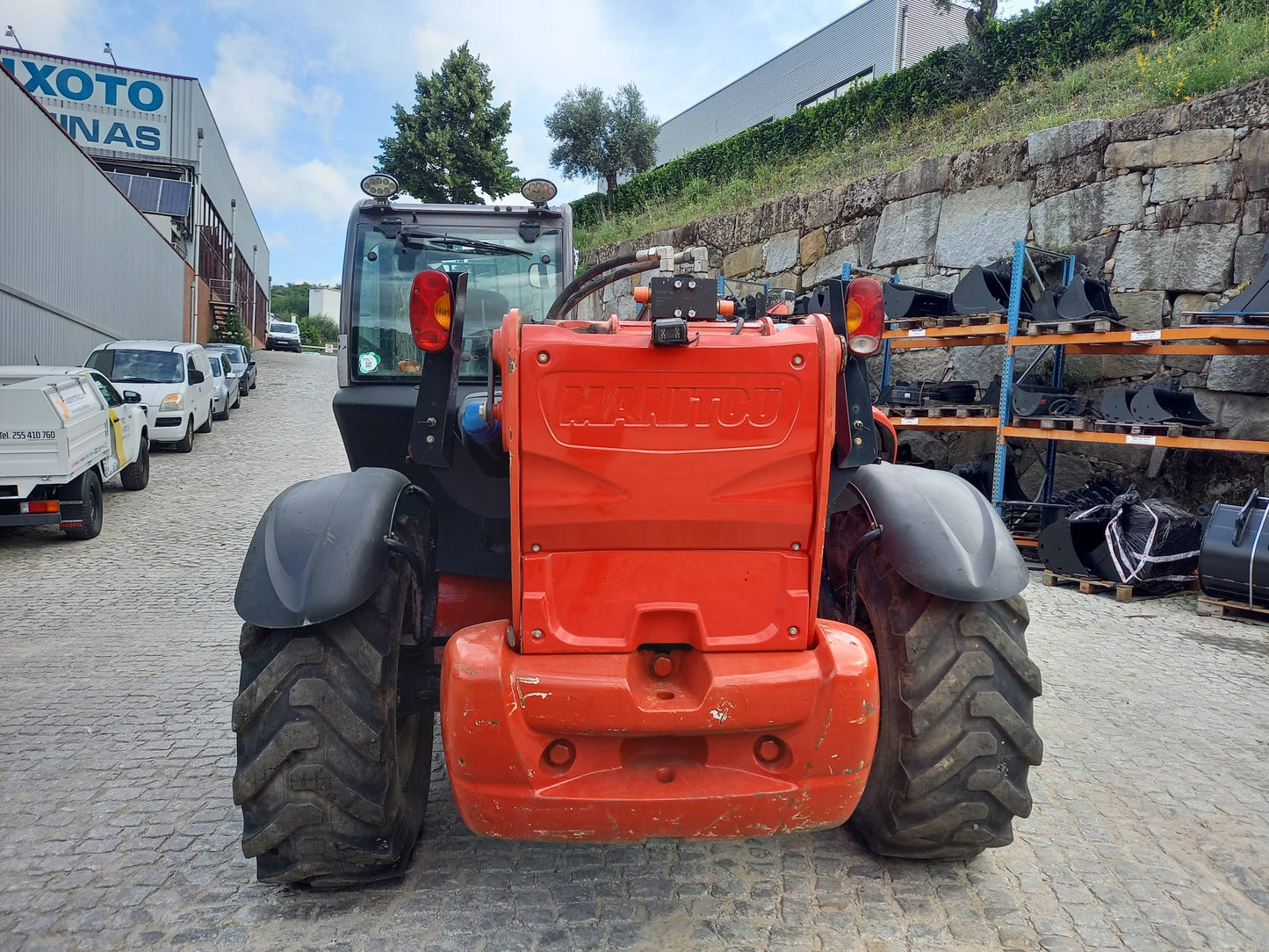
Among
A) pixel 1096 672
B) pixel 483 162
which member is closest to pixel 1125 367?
pixel 1096 672

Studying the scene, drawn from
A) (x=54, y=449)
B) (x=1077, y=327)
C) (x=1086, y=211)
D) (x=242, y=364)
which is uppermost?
(x=1086, y=211)

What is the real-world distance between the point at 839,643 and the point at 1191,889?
1647 millimetres

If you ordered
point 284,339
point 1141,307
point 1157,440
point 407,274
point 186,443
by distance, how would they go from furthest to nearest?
point 284,339, point 186,443, point 1141,307, point 1157,440, point 407,274

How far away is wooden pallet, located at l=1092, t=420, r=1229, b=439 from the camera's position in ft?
Result: 24.4

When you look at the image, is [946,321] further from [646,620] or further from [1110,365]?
[646,620]

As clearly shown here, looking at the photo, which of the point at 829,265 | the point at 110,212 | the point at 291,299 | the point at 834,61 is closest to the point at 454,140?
the point at 834,61

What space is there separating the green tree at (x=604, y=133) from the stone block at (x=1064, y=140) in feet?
75.3

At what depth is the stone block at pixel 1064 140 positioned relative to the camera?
32.1ft

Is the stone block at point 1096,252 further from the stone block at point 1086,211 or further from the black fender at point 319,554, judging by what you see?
the black fender at point 319,554

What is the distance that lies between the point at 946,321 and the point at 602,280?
6714 mm

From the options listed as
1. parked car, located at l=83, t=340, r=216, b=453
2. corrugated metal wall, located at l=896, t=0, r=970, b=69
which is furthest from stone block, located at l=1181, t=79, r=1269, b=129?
corrugated metal wall, located at l=896, t=0, r=970, b=69

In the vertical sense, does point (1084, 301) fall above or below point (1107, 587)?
above

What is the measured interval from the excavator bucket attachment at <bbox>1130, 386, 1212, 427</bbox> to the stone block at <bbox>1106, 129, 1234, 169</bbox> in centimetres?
255

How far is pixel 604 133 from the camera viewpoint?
3192 centimetres
